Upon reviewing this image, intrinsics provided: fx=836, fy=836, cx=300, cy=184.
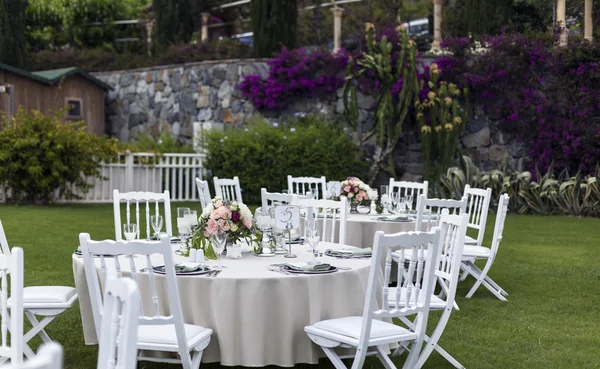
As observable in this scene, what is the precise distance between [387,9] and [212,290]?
23129 mm

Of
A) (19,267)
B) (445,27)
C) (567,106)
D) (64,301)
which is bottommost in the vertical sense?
(64,301)

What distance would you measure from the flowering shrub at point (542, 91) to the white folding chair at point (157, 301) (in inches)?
523

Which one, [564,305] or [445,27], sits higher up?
[445,27]

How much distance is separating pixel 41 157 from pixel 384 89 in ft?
22.8

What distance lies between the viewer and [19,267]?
3504 mm

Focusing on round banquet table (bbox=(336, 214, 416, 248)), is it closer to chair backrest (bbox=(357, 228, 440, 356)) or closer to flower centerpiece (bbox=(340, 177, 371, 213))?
flower centerpiece (bbox=(340, 177, 371, 213))

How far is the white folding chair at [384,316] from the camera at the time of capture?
14.5ft

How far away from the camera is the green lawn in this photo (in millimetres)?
5965

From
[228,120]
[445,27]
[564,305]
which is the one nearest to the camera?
[564,305]

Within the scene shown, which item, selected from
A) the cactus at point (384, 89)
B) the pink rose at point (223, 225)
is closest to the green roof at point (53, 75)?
the cactus at point (384, 89)

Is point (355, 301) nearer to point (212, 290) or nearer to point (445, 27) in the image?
point (212, 290)

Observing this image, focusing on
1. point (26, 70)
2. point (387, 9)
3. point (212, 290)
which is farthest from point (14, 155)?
point (387, 9)

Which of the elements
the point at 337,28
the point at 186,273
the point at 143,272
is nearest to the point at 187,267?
the point at 186,273

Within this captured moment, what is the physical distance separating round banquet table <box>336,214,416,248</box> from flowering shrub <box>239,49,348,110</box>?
1036cm
